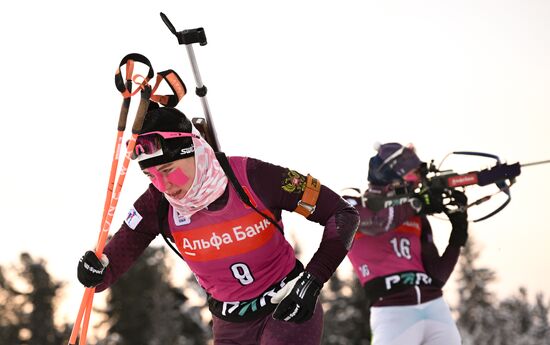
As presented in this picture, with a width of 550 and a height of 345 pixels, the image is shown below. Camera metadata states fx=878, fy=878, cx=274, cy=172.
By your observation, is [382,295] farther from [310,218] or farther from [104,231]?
[104,231]

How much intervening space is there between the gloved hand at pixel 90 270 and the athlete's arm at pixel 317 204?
104 cm

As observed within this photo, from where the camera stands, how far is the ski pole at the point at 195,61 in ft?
17.6

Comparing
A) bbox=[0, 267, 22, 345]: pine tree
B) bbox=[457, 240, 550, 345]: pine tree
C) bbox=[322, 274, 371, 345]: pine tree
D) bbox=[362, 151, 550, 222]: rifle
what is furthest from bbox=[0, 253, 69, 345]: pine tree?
bbox=[362, 151, 550, 222]: rifle

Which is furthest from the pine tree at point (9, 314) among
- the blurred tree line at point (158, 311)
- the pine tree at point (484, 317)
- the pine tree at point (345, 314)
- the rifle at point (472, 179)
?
the rifle at point (472, 179)

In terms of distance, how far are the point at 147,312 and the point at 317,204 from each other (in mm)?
43850

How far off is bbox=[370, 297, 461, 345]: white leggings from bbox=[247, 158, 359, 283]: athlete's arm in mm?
2220

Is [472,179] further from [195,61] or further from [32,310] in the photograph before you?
[32,310]

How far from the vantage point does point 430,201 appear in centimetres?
768

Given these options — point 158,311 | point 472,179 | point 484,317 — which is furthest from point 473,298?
point 472,179

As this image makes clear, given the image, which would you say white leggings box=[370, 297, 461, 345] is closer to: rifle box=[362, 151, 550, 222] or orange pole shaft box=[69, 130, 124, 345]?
rifle box=[362, 151, 550, 222]

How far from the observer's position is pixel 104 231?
5172 mm

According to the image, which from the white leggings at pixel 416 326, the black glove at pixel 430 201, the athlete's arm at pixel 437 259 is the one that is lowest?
the white leggings at pixel 416 326

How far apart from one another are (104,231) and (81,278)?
31 cm

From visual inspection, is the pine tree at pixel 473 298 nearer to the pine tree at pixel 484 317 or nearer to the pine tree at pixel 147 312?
the pine tree at pixel 484 317
